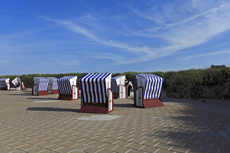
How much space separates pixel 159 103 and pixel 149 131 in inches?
216

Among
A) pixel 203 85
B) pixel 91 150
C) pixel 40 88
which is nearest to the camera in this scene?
pixel 91 150

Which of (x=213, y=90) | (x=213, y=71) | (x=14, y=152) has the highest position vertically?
(x=213, y=71)

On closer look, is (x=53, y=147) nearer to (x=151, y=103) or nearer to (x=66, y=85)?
(x=151, y=103)

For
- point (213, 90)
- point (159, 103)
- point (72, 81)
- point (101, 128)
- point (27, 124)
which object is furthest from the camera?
point (72, 81)

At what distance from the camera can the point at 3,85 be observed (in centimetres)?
2928

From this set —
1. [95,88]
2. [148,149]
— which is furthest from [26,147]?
[95,88]

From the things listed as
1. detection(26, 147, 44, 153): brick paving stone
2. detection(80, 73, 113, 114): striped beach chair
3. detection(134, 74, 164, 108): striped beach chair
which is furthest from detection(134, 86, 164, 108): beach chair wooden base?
detection(26, 147, 44, 153): brick paving stone

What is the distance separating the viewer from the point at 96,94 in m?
9.05

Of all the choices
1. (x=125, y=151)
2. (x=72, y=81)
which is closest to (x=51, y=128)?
(x=125, y=151)

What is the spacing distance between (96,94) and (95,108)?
693 mm

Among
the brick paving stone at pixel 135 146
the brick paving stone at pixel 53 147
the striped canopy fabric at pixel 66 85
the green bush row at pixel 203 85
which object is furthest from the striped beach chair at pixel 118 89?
the brick paving stone at pixel 53 147

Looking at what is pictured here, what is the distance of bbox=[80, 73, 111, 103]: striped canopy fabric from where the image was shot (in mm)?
8789

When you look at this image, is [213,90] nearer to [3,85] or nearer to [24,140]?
[24,140]

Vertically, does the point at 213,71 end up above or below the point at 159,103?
above
